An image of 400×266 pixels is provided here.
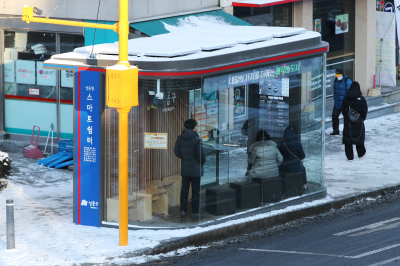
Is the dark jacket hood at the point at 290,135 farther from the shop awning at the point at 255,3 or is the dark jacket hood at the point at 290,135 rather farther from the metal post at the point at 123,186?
the shop awning at the point at 255,3

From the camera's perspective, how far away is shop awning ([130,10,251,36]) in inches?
586

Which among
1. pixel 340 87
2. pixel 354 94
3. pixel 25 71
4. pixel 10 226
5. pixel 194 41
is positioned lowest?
pixel 10 226

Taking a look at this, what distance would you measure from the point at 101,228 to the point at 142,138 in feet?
4.98

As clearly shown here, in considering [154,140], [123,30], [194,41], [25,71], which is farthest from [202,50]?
[25,71]

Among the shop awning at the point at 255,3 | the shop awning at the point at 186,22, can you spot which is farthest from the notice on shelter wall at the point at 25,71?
the shop awning at the point at 255,3

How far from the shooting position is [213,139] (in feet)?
34.1

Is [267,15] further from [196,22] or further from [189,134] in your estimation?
[189,134]

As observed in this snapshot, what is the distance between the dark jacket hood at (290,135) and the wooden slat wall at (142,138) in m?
2.30

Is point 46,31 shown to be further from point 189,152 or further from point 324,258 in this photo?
point 324,258

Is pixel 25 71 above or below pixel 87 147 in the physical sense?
above

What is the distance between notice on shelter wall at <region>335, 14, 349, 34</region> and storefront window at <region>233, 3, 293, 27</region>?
2.49 meters

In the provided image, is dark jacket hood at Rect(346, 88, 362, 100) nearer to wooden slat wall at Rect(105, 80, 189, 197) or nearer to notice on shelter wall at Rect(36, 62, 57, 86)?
wooden slat wall at Rect(105, 80, 189, 197)

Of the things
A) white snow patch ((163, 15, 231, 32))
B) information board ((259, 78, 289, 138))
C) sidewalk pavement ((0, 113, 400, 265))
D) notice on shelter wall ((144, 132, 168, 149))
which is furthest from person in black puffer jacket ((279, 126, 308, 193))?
white snow patch ((163, 15, 231, 32))

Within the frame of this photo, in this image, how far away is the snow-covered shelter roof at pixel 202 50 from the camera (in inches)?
381
